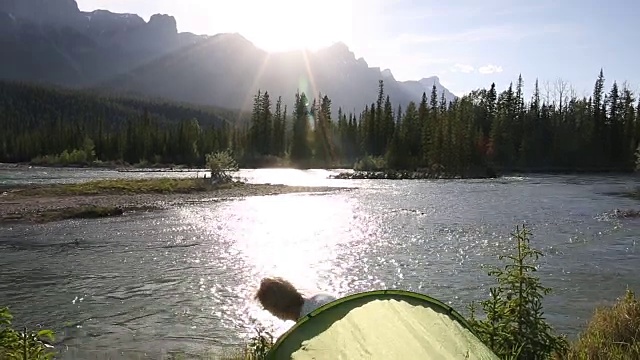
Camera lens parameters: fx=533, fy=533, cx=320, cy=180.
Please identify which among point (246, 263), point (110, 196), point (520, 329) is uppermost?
point (520, 329)

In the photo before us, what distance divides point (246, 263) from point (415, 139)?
7584 centimetres

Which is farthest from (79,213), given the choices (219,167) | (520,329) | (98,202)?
(520,329)

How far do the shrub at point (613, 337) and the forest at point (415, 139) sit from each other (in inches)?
2692

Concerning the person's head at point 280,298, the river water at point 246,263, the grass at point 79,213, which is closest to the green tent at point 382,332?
the river water at point 246,263

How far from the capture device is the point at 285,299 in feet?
37.9

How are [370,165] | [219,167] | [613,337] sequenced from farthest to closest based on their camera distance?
[370,165], [219,167], [613,337]

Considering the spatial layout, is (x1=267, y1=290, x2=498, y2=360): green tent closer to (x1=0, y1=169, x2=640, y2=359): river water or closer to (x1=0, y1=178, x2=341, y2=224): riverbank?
(x1=0, y1=169, x2=640, y2=359): river water

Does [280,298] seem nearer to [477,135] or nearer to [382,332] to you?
[382,332]

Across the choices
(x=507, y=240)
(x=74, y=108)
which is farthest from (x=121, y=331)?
(x=74, y=108)

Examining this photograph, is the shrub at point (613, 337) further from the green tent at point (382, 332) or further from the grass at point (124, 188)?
the grass at point (124, 188)

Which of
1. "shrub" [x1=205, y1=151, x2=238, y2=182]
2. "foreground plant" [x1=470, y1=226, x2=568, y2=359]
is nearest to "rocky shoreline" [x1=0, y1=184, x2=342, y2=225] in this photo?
"shrub" [x1=205, y1=151, x2=238, y2=182]

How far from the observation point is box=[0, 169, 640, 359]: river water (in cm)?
1046

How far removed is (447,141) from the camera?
76.9 m

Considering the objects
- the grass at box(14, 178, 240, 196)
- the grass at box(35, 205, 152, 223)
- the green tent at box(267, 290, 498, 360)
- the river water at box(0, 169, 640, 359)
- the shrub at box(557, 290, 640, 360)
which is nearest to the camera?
the green tent at box(267, 290, 498, 360)
